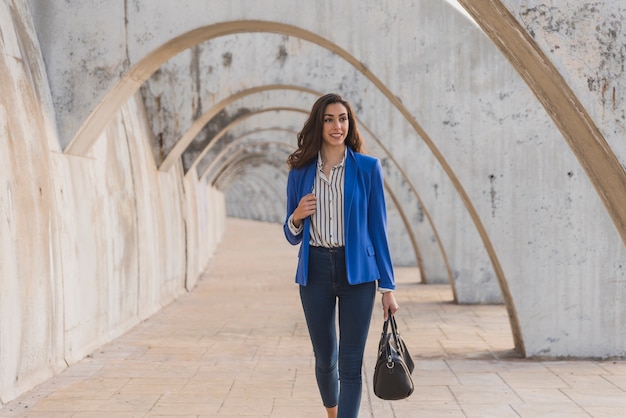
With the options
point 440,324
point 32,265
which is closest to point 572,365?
point 440,324

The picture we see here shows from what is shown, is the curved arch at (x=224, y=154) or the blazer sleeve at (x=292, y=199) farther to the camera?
the curved arch at (x=224, y=154)

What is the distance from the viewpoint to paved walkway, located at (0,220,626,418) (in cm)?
630

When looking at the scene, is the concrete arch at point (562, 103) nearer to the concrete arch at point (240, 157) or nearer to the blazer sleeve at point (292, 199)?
the blazer sleeve at point (292, 199)

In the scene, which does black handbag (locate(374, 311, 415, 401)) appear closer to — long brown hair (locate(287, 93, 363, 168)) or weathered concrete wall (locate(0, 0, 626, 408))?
long brown hair (locate(287, 93, 363, 168))

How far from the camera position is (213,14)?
29.5ft

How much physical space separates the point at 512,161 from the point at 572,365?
1913mm

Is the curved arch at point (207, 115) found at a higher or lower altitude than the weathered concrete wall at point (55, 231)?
higher

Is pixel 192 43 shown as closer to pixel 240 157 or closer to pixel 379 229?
pixel 379 229

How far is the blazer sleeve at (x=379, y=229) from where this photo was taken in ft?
15.1

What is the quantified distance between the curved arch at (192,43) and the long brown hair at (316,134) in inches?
159

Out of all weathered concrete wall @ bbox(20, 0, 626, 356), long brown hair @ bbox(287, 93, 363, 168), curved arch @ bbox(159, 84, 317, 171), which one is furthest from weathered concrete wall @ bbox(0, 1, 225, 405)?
long brown hair @ bbox(287, 93, 363, 168)

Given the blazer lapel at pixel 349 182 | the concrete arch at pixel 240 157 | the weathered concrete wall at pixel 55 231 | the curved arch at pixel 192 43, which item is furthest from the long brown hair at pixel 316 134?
the concrete arch at pixel 240 157

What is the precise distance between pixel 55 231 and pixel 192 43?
254 cm

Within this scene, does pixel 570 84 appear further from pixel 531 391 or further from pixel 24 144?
pixel 24 144
